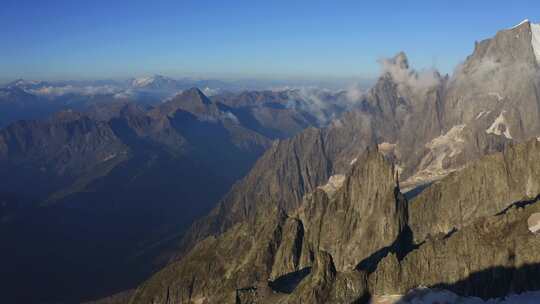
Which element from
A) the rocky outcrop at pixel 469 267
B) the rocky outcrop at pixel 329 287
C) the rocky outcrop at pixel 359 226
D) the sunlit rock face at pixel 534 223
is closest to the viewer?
the rocky outcrop at pixel 329 287

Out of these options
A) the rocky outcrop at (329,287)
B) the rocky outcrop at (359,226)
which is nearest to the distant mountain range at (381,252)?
the rocky outcrop at (329,287)

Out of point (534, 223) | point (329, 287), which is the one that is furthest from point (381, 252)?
point (329, 287)

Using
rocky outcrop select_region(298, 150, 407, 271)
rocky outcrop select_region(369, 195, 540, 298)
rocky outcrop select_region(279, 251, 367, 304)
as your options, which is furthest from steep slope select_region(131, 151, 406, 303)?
rocky outcrop select_region(369, 195, 540, 298)

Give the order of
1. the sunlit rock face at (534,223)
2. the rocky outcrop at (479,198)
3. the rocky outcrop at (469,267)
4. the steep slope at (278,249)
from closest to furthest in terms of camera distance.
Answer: the rocky outcrop at (469,267) < the sunlit rock face at (534,223) < the steep slope at (278,249) < the rocky outcrop at (479,198)

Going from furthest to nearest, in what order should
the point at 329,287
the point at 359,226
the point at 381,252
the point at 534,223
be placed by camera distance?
1. the point at 359,226
2. the point at 381,252
3. the point at 534,223
4. the point at 329,287

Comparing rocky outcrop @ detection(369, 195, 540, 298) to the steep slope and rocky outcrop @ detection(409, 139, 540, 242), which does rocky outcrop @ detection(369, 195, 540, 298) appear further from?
rocky outcrop @ detection(409, 139, 540, 242)

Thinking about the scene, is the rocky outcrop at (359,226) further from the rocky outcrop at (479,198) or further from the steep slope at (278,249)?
the rocky outcrop at (479,198)

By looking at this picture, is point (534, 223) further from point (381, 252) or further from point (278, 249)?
point (278, 249)

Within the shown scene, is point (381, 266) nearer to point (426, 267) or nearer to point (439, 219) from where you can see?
point (426, 267)
